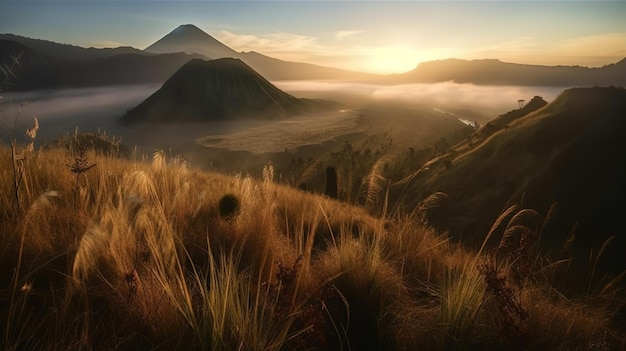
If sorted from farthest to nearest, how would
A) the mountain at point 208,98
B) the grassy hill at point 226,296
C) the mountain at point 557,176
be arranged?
the mountain at point 208,98, the mountain at point 557,176, the grassy hill at point 226,296

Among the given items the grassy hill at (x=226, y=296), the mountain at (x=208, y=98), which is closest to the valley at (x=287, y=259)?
the grassy hill at (x=226, y=296)

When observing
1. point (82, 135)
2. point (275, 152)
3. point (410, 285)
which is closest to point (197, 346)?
point (410, 285)

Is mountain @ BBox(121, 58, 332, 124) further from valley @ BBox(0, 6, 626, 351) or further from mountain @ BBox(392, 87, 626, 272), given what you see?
valley @ BBox(0, 6, 626, 351)

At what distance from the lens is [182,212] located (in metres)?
4.59

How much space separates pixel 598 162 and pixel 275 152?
80695mm

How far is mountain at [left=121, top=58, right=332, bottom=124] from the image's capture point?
15088 centimetres

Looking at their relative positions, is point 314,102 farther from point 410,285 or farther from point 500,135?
point 410,285

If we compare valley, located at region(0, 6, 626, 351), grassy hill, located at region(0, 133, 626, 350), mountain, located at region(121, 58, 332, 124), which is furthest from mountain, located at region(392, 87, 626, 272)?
mountain, located at region(121, 58, 332, 124)

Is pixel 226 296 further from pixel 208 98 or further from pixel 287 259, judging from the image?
pixel 208 98

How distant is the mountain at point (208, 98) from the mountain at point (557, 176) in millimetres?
138672

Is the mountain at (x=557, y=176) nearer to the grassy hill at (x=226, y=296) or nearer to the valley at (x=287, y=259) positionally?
the valley at (x=287, y=259)

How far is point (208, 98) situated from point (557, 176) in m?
152

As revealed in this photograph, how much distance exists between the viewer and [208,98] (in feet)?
504

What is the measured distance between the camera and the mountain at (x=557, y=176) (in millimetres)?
11195
